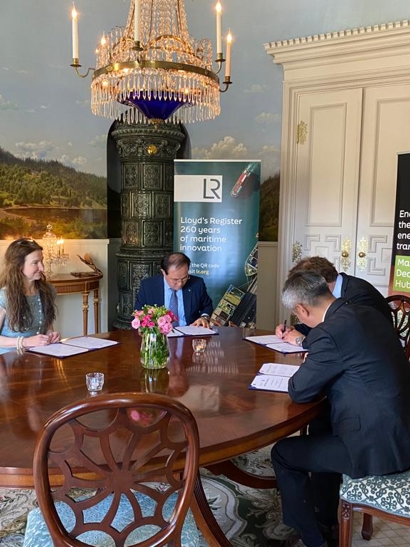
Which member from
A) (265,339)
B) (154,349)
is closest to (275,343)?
(265,339)

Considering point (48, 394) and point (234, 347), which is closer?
point (48, 394)

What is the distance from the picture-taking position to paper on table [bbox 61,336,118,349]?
99.3 inches

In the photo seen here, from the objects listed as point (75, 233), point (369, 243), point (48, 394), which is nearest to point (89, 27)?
point (75, 233)

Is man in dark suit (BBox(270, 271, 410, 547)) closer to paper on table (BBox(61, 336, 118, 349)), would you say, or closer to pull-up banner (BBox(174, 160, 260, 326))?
paper on table (BBox(61, 336, 118, 349))

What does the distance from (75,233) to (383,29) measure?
3359 mm

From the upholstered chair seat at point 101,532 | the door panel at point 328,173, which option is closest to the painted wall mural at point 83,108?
the door panel at point 328,173

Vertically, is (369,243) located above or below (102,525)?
above

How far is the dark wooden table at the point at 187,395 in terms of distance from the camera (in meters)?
1.48

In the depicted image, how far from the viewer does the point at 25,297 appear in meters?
2.70

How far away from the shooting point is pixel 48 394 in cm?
182

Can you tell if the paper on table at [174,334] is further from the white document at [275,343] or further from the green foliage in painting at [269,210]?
the green foliage in painting at [269,210]

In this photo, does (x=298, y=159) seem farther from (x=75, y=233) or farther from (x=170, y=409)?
(x=170, y=409)

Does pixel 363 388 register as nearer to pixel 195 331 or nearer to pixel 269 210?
pixel 195 331

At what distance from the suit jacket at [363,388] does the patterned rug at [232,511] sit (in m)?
0.76
